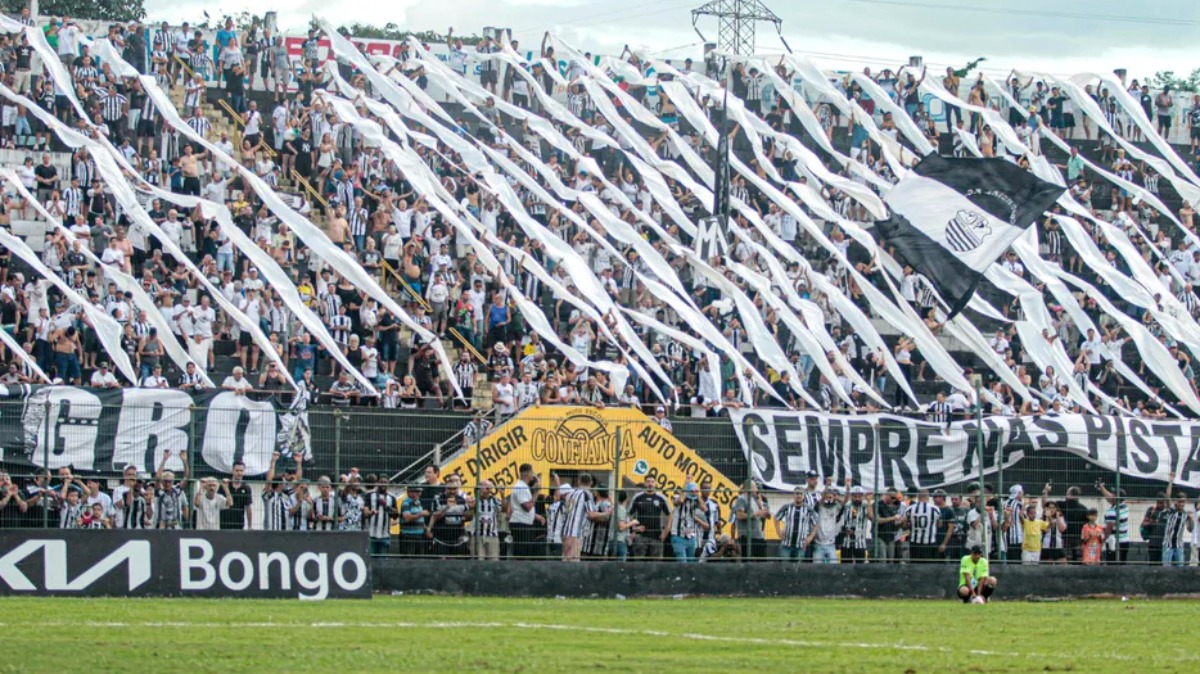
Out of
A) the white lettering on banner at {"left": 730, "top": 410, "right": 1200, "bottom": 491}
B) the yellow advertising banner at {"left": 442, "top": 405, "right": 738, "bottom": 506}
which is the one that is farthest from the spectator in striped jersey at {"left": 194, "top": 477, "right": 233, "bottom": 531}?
the white lettering on banner at {"left": 730, "top": 410, "right": 1200, "bottom": 491}

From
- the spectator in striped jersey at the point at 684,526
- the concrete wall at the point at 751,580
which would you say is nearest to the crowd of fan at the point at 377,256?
the concrete wall at the point at 751,580

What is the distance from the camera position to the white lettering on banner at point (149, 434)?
22.8 metres

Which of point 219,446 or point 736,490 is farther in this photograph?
point 736,490

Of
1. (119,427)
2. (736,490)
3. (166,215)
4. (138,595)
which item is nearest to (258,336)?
(166,215)

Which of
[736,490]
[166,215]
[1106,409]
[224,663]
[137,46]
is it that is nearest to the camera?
[224,663]

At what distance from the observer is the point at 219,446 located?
23.0 metres

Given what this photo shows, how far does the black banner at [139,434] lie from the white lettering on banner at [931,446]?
6588mm

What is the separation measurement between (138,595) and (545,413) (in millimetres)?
9116

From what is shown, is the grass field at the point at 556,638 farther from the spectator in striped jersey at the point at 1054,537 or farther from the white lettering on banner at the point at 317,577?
the spectator in striped jersey at the point at 1054,537

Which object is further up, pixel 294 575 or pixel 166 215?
pixel 166 215

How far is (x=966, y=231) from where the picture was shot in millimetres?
31203

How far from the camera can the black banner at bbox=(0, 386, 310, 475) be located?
22406 mm

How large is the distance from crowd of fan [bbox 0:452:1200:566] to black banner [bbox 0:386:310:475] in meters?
0.29

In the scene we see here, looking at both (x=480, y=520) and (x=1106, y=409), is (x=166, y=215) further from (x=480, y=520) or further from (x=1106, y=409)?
(x=1106, y=409)
